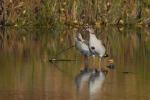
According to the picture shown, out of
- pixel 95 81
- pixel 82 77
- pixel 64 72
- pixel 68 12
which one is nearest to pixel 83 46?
pixel 64 72

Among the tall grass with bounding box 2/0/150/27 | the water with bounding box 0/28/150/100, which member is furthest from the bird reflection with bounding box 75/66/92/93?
the tall grass with bounding box 2/0/150/27

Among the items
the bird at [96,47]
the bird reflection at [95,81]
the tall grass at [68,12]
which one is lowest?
the bird reflection at [95,81]

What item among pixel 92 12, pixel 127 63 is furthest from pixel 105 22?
pixel 127 63

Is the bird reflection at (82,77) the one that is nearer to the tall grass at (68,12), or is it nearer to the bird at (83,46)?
the bird at (83,46)

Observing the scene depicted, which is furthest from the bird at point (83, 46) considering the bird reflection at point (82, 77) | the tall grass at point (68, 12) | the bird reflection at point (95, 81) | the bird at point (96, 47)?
the tall grass at point (68, 12)

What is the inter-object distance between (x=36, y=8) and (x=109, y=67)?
1081 centimetres

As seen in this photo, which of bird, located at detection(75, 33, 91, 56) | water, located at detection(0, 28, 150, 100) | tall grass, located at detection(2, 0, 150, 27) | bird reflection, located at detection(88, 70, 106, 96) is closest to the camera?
water, located at detection(0, 28, 150, 100)

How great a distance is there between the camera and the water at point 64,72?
10742 millimetres

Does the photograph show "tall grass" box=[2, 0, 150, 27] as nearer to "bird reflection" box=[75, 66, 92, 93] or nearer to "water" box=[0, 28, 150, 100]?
"water" box=[0, 28, 150, 100]

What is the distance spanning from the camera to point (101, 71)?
530 inches

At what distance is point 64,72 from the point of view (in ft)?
43.3

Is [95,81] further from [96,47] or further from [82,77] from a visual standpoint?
[96,47]

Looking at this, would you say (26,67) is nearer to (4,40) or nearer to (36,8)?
(4,40)

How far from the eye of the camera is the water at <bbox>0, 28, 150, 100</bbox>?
35.2 feet
